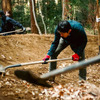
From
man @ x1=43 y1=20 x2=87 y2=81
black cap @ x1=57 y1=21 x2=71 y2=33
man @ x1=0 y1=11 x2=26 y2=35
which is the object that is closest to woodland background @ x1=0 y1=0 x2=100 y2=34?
man @ x1=0 y1=11 x2=26 y2=35

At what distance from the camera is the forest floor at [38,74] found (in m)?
3.34

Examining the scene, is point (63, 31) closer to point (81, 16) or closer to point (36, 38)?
point (36, 38)

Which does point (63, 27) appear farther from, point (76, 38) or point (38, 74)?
point (38, 74)

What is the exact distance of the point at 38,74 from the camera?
203 inches

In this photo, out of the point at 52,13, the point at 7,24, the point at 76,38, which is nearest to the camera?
the point at 76,38

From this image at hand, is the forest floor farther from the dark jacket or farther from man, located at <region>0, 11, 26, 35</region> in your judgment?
the dark jacket

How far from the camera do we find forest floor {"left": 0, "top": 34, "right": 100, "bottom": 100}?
3338 millimetres

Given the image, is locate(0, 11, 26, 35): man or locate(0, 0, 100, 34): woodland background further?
locate(0, 0, 100, 34): woodland background

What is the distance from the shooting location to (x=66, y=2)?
478 inches

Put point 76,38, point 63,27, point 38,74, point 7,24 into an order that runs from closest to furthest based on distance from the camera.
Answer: point 63,27, point 76,38, point 38,74, point 7,24

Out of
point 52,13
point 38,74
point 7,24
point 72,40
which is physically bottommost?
point 38,74

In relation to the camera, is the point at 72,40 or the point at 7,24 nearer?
the point at 72,40

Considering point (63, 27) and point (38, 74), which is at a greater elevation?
point (63, 27)

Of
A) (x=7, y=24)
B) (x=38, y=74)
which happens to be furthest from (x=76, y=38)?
(x=7, y=24)
